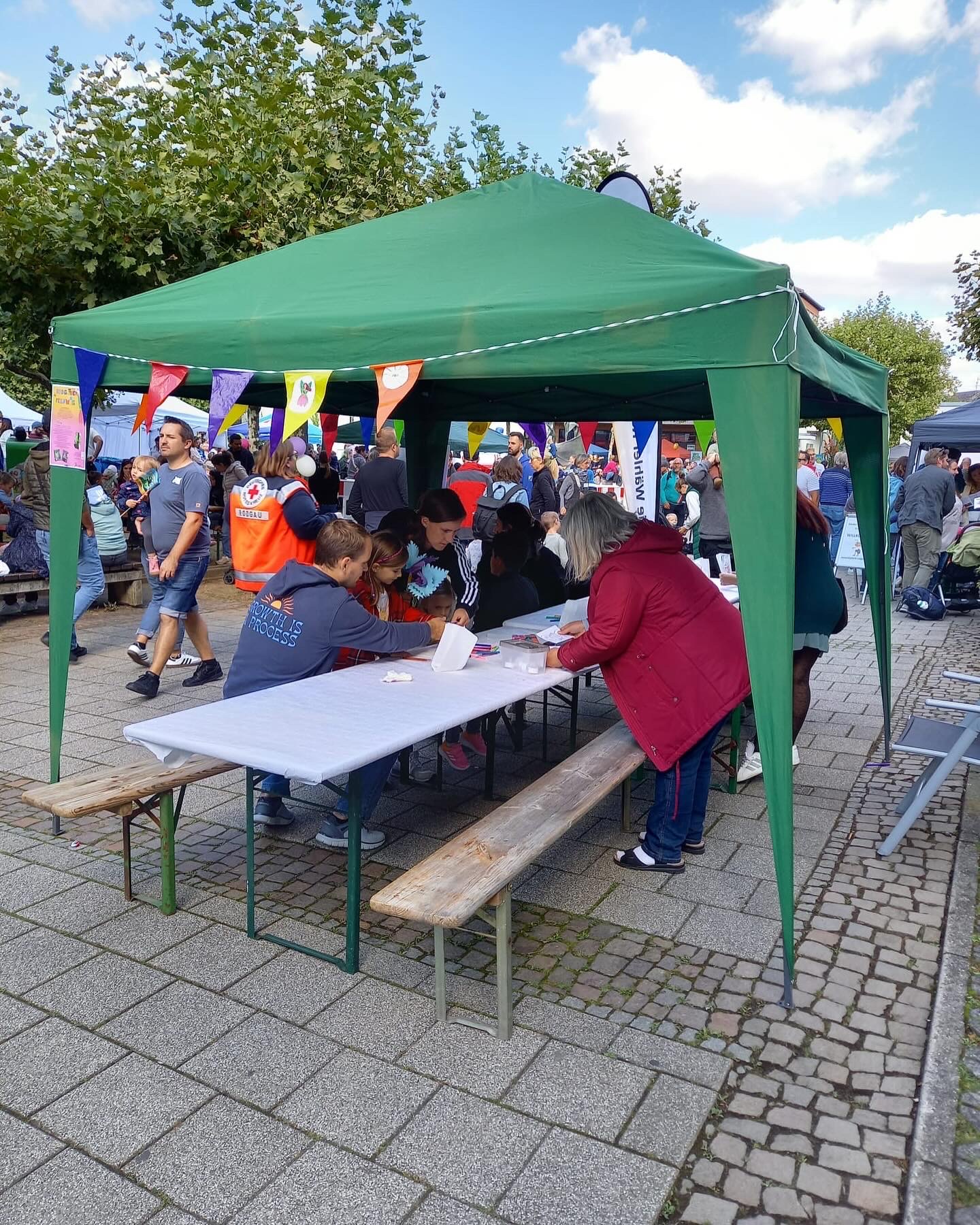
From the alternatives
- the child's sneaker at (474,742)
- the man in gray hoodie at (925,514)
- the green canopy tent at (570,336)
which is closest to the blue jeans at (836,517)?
the man in gray hoodie at (925,514)

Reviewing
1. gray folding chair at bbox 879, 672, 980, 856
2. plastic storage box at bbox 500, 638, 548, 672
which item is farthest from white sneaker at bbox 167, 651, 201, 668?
gray folding chair at bbox 879, 672, 980, 856

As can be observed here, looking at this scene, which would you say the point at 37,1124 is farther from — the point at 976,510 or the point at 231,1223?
the point at 976,510

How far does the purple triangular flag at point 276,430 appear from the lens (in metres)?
5.61

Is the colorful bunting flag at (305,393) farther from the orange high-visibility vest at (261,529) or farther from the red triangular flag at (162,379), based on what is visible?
the orange high-visibility vest at (261,529)

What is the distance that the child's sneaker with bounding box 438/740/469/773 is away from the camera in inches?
195

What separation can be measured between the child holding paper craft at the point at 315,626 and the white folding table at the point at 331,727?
0.12 meters

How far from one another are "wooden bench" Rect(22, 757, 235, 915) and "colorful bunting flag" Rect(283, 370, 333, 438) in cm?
134

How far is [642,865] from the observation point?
3.86 m

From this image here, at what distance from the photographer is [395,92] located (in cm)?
722

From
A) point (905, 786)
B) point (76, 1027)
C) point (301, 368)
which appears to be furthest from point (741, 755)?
point (76, 1027)

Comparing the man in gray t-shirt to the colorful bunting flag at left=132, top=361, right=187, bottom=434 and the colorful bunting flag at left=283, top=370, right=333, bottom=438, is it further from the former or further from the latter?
the colorful bunting flag at left=283, top=370, right=333, bottom=438

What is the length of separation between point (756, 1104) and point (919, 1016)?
0.77 metres

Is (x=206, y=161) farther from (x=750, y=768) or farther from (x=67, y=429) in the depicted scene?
(x=750, y=768)

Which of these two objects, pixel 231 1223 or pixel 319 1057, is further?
pixel 319 1057
